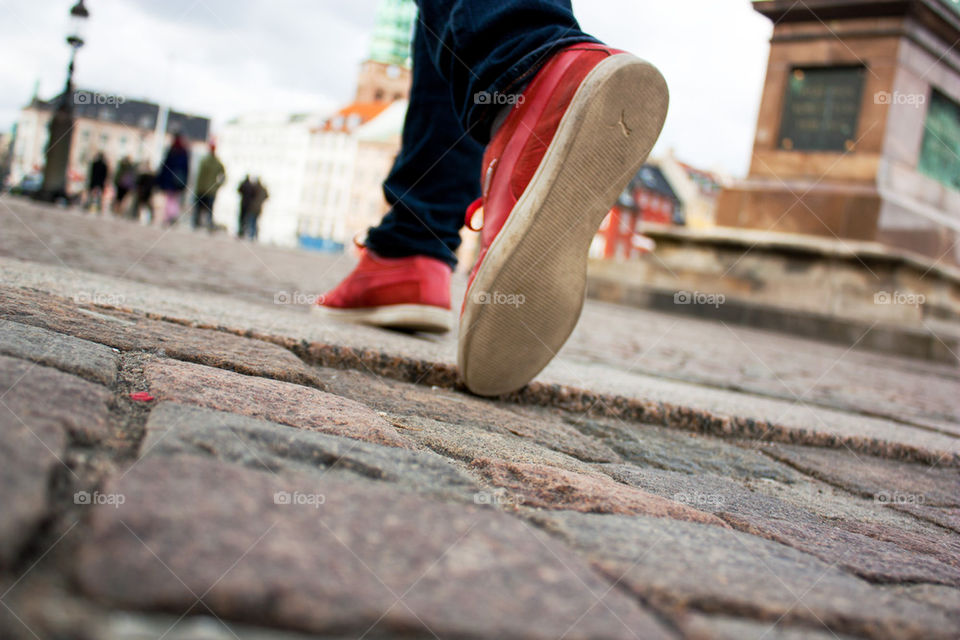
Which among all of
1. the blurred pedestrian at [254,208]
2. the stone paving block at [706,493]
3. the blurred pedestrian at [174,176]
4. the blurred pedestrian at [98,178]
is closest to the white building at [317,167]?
the blurred pedestrian at [254,208]

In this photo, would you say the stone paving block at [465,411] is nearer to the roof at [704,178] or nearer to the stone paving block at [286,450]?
the stone paving block at [286,450]

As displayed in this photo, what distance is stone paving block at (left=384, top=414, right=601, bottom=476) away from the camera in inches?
43.4

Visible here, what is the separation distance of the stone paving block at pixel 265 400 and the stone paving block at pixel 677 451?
0.54 meters

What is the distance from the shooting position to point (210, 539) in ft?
1.86

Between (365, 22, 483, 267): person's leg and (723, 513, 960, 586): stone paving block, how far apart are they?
48.7 inches

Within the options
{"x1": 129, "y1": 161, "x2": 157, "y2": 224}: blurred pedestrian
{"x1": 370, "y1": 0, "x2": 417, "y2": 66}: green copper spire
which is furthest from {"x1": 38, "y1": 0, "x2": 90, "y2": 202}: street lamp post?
{"x1": 370, "y1": 0, "x2": 417, "y2": 66}: green copper spire

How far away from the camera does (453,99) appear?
1.64m

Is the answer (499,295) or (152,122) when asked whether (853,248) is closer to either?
(499,295)

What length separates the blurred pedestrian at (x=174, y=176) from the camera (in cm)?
1259

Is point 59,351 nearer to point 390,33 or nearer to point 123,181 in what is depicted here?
point 123,181

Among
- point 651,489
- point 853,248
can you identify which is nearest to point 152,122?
point 853,248

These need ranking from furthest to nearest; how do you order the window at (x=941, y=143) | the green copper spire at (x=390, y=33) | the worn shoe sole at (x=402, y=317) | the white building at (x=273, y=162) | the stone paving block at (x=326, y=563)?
1. the green copper spire at (x=390, y=33)
2. the white building at (x=273, y=162)
3. the window at (x=941, y=143)
4. the worn shoe sole at (x=402, y=317)
5. the stone paving block at (x=326, y=563)

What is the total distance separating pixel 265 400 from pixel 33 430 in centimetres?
42

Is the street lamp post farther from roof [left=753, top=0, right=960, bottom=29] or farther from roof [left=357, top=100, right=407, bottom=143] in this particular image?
roof [left=357, top=100, right=407, bottom=143]
